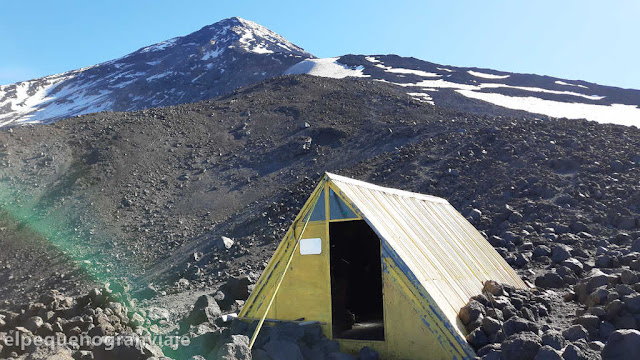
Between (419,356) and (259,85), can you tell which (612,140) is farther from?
(259,85)

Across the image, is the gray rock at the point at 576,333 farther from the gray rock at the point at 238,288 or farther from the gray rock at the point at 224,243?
the gray rock at the point at 224,243

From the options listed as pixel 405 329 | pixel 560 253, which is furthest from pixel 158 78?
pixel 405 329

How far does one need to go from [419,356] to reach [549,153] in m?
17.5

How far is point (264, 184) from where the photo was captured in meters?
28.1

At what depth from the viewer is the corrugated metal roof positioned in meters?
7.87

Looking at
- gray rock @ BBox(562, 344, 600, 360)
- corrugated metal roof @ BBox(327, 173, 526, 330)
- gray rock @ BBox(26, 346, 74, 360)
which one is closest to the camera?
gray rock @ BBox(562, 344, 600, 360)

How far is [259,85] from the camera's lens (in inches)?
1777

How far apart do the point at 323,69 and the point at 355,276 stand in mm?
57984

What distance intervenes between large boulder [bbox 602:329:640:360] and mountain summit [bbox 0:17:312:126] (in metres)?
66.2

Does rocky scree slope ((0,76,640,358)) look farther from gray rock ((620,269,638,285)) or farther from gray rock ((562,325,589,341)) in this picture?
gray rock ((562,325,589,341))

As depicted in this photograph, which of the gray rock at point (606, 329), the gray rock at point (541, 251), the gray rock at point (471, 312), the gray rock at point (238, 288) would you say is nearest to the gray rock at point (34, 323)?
the gray rock at point (238, 288)

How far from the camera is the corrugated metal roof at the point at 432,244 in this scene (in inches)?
310

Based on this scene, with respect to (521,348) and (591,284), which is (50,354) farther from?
(591,284)

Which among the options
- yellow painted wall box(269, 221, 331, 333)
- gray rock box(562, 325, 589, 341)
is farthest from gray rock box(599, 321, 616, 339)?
yellow painted wall box(269, 221, 331, 333)
